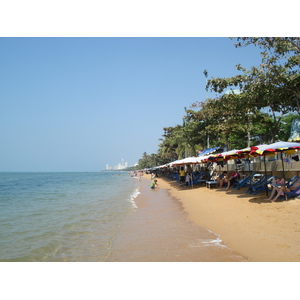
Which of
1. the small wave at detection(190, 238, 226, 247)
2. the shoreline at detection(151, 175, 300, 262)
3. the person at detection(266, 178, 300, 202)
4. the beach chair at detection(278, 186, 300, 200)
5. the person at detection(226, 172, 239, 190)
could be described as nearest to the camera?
the shoreline at detection(151, 175, 300, 262)

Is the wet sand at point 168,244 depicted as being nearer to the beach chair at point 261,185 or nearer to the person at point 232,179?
the beach chair at point 261,185

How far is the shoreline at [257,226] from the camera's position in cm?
414

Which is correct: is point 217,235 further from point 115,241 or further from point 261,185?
point 261,185

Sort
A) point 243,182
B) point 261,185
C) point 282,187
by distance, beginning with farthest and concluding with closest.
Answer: point 243,182 < point 261,185 < point 282,187

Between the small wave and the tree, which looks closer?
the small wave

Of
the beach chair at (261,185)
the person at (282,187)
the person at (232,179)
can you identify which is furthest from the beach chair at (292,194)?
the person at (232,179)

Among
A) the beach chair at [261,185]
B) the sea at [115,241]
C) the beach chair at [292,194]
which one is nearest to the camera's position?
the sea at [115,241]

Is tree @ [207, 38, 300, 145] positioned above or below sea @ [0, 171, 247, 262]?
above

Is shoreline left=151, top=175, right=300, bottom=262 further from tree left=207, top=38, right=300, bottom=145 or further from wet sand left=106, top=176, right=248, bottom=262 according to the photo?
tree left=207, top=38, right=300, bottom=145

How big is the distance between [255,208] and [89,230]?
4778mm

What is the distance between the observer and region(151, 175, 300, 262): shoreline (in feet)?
13.6

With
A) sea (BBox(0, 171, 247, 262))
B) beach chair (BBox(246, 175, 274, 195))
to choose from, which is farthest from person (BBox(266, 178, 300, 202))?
sea (BBox(0, 171, 247, 262))

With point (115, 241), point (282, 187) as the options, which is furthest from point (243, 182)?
point (115, 241)

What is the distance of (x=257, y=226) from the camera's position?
574 cm
